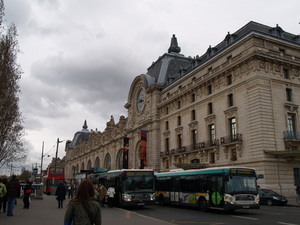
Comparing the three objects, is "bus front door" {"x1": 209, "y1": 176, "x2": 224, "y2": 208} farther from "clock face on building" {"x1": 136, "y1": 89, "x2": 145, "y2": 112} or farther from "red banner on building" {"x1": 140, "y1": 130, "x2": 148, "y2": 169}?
"clock face on building" {"x1": 136, "y1": 89, "x2": 145, "y2": 112}

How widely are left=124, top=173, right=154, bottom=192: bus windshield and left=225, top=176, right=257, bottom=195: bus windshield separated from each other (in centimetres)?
631

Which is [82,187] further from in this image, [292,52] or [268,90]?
[292,52]

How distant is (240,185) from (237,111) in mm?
17157

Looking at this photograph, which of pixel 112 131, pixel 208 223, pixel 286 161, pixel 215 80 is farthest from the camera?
pixel 112 131

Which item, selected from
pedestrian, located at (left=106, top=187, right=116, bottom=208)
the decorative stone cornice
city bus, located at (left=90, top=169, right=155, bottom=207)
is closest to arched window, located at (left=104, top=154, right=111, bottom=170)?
the decorative stone cornice

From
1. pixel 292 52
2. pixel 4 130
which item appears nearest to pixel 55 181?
pixel 4 130

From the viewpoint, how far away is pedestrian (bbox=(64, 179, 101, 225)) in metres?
4.88

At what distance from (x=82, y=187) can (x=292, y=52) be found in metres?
36.1

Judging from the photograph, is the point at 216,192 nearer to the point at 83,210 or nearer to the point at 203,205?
the point at 203,205

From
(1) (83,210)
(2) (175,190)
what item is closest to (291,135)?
(2) (175,190)

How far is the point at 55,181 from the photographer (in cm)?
4825

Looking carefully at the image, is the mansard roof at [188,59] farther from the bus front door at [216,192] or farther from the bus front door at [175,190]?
the bus front door at [216,192]

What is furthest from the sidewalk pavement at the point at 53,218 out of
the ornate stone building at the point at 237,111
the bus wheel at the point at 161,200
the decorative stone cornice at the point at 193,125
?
the decorative stone cornice at the point at 193,125

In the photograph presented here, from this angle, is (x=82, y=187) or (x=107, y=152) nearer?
(x=82, y=187)
